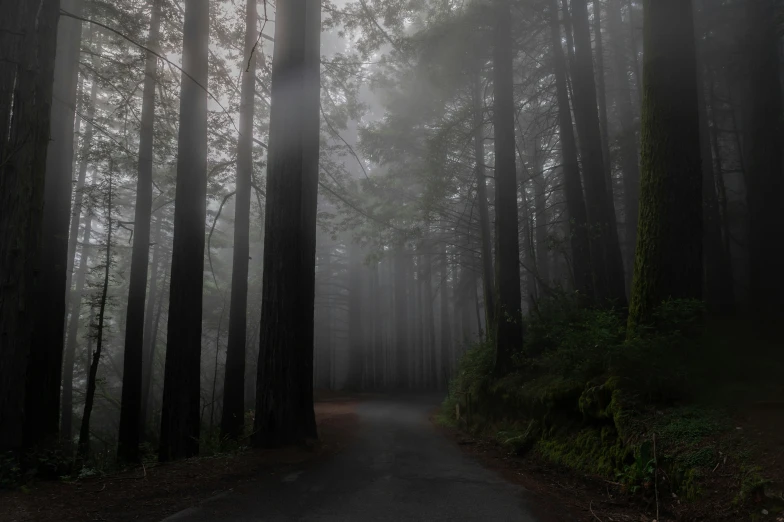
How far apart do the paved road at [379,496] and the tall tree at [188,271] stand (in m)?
3.48

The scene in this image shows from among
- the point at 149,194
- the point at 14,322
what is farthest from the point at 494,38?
the point at 14,322

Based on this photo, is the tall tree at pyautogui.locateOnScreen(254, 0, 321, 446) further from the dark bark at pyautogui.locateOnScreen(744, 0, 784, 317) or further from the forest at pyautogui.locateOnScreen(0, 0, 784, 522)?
the dark bark at pyautogui.locateOnScreen(744, 0, 784, 317)

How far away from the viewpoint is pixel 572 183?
13.1 meters

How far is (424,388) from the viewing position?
3744 centimetres

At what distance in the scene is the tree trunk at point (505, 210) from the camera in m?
11.9

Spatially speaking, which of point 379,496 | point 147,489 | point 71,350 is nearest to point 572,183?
point 379,496

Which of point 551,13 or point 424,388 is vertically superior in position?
point 551,13

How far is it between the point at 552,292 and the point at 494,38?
682 centimetres

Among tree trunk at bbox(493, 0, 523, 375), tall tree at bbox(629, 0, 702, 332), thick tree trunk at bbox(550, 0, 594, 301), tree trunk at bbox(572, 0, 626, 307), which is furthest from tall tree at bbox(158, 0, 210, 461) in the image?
thick tree trunk at bbox(550, 0, 594, 301)

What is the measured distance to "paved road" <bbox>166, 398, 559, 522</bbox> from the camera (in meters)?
4.57

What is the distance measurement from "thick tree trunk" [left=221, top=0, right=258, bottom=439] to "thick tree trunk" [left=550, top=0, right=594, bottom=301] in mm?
8195

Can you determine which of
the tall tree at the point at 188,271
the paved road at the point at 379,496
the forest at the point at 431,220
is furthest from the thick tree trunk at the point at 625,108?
the paved road at the point at 379,496

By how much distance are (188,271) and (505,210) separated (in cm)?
736

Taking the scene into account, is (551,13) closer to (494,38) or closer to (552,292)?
(494,38)
